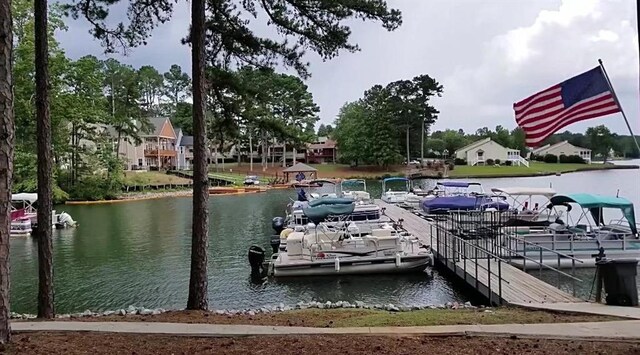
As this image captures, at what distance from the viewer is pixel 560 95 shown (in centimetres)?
974

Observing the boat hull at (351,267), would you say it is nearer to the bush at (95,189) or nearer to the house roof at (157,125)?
the bush at (95,189)

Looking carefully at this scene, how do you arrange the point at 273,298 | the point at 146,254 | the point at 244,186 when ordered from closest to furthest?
the point at 273,298 → the point at 146,254 → the point at 244,186

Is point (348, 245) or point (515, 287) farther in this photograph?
point (348, 245)

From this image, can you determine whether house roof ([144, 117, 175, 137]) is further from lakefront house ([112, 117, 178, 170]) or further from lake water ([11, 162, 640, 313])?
lake water ([11, 162, 640, 313])

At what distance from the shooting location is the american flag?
8.93 m

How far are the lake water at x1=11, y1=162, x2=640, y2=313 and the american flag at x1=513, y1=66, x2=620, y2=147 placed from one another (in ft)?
16.4

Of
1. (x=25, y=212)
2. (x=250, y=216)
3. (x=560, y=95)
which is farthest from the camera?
(x=250, y=216)

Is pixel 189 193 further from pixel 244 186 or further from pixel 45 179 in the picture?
pixel 45 179

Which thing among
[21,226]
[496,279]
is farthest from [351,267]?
[21,226]

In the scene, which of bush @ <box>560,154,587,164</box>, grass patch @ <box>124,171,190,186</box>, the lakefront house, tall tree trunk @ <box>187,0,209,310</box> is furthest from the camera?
bush @ <box>560,154,587,164</box>

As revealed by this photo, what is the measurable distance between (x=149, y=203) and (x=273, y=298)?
3110cm

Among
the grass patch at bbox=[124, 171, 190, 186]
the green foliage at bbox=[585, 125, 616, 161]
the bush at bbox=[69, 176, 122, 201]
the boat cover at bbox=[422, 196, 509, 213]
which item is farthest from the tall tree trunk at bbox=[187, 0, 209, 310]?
the green foliage at bbox=[585, 125, 616, 161]

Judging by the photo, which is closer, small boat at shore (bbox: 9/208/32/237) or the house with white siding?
small boat at shore (bbox: 9/208/32/237)

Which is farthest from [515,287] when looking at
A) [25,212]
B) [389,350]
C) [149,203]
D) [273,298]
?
[149,203]
